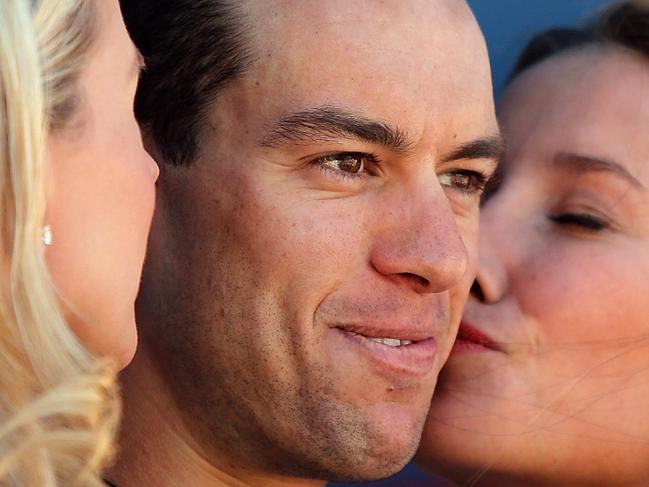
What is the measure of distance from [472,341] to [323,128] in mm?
584

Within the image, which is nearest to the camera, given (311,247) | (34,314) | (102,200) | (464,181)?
(34,314)

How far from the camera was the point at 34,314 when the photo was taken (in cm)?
124

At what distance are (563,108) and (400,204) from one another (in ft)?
1.97

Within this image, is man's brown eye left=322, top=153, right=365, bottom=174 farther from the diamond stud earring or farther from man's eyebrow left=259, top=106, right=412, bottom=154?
the diamond stud earring

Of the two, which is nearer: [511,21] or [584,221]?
[584,221]

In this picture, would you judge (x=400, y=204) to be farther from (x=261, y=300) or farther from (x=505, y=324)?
(x=505, y=324)

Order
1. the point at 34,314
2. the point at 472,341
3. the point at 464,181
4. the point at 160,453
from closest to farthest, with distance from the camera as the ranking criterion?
the point at 34,314, the point at 160,453, the point at 464,181, the point at 472,341

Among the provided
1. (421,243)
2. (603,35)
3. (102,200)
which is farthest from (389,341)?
(603,35)

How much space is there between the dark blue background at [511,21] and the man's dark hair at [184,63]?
97cm

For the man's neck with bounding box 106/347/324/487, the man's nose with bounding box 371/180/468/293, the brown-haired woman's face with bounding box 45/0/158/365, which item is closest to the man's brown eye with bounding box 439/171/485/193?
the man's nose with bounding box 371/180/468/293

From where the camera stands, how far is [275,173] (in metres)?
1.87

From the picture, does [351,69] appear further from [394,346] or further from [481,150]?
[394,346]

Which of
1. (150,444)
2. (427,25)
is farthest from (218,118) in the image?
(150,444)

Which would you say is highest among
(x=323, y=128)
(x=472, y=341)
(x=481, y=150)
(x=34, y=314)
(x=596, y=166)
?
Result: (x=34, y=314)
